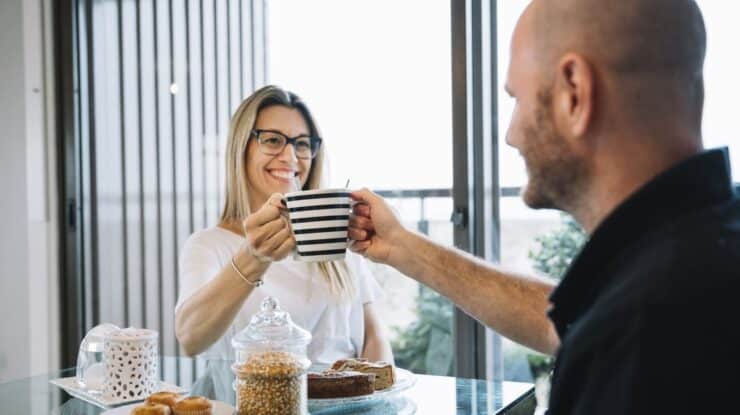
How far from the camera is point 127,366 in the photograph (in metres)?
1.39

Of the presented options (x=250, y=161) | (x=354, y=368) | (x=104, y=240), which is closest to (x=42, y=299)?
(x=104, y=240)

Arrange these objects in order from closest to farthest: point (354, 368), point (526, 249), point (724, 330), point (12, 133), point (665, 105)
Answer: point (724, 330) → point (665, 105) → point (354, 368) → point (526, 249) → point (12, 133)

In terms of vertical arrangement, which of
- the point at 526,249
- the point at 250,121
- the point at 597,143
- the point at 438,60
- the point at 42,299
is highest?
the point at 438,60

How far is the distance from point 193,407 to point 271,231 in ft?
1.54

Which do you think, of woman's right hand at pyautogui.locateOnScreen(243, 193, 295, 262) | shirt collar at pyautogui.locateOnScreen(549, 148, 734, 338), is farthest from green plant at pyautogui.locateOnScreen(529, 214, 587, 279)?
shirt collar at pyautogui.locateOnScreen(549, 148, 734, 338)

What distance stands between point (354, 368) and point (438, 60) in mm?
1338

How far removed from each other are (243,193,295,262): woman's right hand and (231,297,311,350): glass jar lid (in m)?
0.25

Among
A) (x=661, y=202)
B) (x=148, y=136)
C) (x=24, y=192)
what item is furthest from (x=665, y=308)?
(x=24, y=192)

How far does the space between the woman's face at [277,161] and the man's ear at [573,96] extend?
131cm

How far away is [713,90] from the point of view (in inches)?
80.0

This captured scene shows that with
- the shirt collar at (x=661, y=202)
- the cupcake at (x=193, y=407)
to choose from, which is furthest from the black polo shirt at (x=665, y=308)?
the cupcake at (x=193, y=407)

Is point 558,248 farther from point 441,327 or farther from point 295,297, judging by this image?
point 295,297

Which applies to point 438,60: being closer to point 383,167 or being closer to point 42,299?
point 383,167

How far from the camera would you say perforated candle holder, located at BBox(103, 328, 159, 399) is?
4.54 ft
